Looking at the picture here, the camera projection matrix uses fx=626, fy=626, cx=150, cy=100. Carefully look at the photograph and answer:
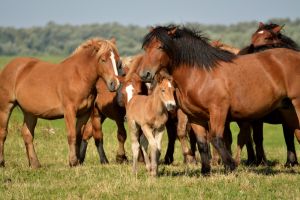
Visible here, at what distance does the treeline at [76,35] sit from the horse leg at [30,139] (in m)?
81.8

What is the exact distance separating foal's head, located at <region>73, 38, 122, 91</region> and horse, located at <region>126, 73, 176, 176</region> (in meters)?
0.88

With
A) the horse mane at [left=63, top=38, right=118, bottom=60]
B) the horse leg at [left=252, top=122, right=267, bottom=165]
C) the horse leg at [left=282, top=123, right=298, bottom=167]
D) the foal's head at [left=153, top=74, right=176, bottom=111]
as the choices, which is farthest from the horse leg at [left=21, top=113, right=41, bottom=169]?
the horse leg at [left=282, top=123, right=298, bottom=167]

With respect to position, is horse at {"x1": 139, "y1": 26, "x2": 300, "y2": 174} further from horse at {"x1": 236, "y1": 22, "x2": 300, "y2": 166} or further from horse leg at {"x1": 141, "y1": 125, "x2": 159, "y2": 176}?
horse at {"x1": 236, "y1": 22, "x2": 300, "y2": 166}

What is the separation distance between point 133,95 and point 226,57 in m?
2.29

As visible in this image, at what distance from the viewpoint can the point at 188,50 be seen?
10680 mm

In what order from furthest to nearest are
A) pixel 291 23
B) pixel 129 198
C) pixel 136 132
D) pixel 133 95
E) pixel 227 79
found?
pixel 291 23 → pixel 133 95 → pixel 136 132 → pixel 227 79 → pixel 129 198

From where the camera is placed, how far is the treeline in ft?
350

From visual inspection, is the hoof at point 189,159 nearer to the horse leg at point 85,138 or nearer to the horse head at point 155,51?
the horse leg at point 85,138

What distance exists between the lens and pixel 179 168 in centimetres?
1223

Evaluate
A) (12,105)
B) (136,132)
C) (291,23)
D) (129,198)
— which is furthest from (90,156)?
(291,23)

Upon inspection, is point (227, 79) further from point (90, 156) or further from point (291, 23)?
point (291, 23)

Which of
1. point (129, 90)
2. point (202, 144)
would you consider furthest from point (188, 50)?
point (129, 90)

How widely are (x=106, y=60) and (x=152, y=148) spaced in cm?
232

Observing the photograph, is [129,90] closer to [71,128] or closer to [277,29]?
[71,128]
